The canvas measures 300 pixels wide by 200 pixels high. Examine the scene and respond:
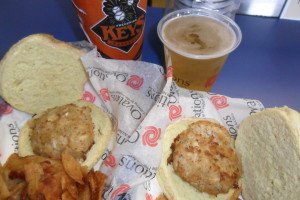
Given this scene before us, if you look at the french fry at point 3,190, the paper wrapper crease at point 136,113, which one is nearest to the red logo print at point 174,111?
the paper wrapper crease at point 136,113

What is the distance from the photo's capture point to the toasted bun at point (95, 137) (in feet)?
4.16

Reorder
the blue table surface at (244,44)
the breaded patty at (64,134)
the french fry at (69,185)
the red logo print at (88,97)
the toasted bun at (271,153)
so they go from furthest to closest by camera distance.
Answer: the blue table surface at (244,44)
the red logo print at (88,97)
the breaded patty at (64,134)
the french fry at (69,185)
the toasted bun at (271,153)

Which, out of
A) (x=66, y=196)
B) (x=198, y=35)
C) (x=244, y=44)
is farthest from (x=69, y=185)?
(x=244, y=44)

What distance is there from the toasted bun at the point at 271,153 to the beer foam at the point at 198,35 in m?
0.30

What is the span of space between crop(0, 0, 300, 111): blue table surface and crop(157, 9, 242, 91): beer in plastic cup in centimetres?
26

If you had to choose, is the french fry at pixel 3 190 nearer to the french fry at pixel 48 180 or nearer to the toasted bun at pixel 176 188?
the french fry at pixel 48 180

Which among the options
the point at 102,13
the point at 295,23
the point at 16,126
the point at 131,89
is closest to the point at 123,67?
the point at 131,89

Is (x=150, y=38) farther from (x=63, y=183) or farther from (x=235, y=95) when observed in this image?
(x=63, y=183)

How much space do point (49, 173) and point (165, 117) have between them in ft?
1.37

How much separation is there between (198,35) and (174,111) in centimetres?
32

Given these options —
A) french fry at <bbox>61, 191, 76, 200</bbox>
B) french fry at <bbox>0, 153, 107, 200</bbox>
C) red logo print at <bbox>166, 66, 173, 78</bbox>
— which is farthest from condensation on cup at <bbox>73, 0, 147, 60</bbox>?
french fry at <bbox>61, 191, 76, 200</bbox>

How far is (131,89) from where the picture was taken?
4.42ft

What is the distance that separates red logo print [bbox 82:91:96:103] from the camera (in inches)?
58.0

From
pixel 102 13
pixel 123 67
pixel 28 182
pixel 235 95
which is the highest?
pixel 102 13
